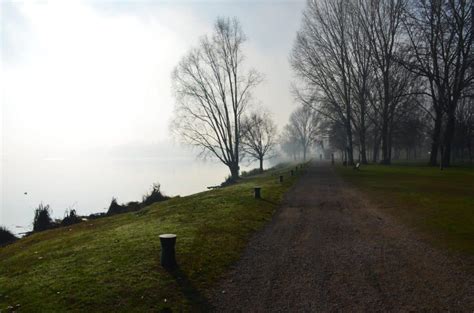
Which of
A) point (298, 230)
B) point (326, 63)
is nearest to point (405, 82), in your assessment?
point (326, 63)

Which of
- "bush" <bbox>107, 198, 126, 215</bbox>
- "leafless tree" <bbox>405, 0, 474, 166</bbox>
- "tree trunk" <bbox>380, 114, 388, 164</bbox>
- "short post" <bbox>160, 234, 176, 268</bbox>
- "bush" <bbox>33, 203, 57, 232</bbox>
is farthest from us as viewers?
"tree trunk" <bbox>380, 114, 388, 164</bbox>

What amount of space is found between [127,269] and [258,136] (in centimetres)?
4977

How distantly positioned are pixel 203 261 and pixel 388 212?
7707mm

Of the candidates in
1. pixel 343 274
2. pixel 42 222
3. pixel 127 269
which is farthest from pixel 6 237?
pixel 343 274

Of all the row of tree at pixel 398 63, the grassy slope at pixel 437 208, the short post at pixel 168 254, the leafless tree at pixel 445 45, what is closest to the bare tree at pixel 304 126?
the row of tree at pixel 398 63

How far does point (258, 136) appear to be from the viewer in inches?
2184

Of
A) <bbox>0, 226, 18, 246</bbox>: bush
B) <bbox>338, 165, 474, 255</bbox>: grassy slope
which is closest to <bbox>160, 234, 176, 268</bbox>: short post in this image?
<bbox>338, 165, 474, 255</bbox>: grassy slope

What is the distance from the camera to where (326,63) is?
37.8 metres

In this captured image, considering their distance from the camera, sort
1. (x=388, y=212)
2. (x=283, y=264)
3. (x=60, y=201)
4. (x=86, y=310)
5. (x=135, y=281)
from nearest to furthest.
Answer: (x=86, y=310) → (x=135, y=281) → (x=283, y=264) → (x=388, y=212) → (x=60, y=201)

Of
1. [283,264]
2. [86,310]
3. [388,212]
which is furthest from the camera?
[388,212]

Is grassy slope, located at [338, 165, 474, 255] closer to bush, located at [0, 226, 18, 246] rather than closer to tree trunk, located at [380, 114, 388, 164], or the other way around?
bush, located at [0, 226, 18, 246]

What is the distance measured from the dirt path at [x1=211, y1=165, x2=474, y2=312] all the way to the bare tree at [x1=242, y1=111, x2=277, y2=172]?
36.4m

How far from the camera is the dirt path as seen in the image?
4.87m

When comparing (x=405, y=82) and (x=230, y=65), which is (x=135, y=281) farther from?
(x=405, y=82)
